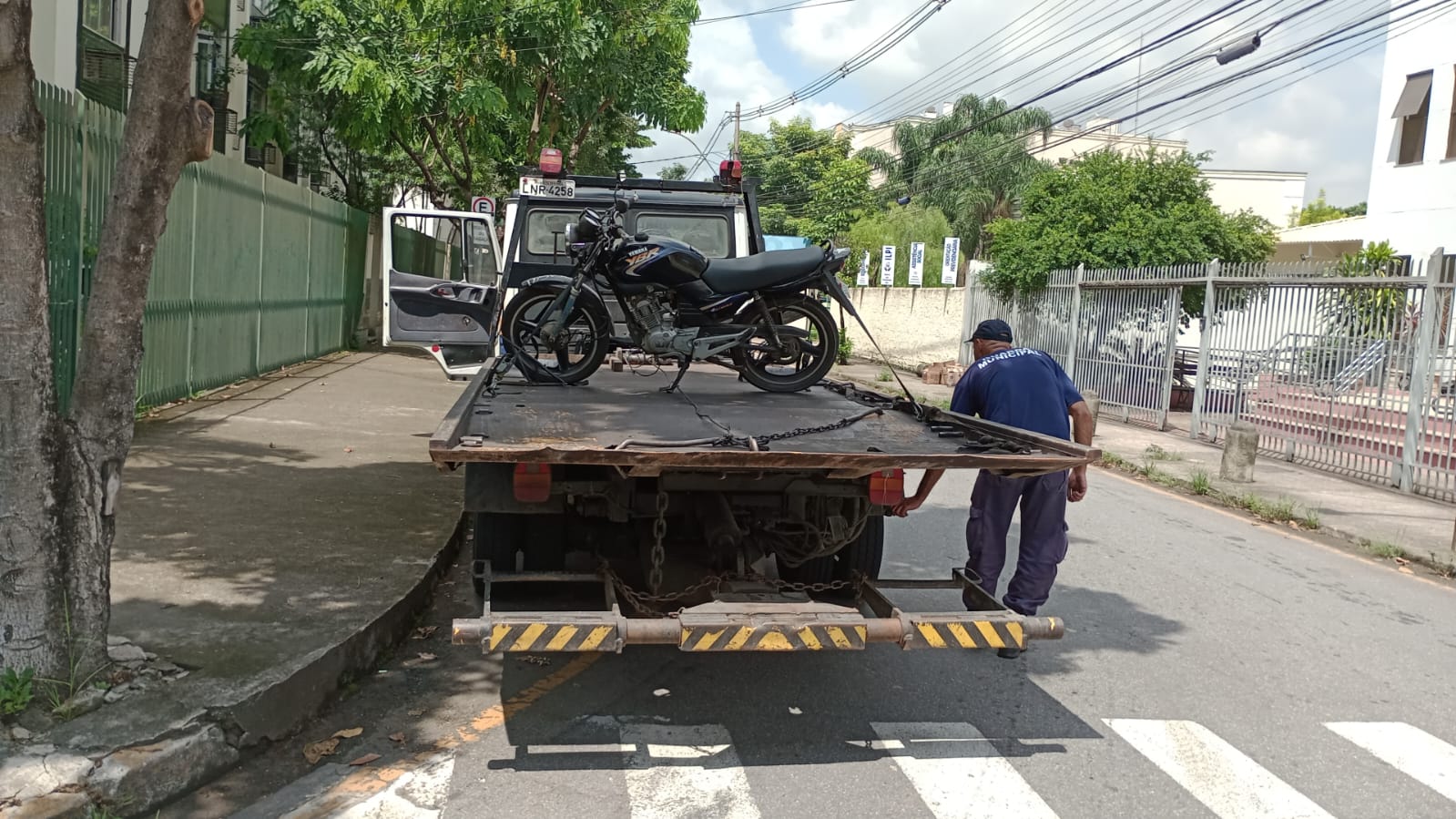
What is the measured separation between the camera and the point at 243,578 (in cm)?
570

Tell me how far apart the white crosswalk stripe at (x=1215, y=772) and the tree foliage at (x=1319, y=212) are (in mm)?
49218

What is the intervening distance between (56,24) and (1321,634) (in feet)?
49.1

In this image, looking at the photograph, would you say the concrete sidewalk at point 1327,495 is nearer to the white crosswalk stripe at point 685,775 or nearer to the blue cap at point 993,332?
the blue cap at point 993,332

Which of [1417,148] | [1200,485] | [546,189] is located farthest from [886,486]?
[1417,148]

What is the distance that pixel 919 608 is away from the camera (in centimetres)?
655

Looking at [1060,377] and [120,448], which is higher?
[1060,377]

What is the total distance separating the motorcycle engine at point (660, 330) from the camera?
686cm

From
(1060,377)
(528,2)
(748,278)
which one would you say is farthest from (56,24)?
(1060,377)

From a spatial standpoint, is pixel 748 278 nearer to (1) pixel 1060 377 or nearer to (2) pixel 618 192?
(1) pixel 1060 377

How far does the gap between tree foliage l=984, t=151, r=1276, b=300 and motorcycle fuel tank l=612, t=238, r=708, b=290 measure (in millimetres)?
15642

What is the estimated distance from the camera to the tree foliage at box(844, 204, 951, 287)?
40.3m

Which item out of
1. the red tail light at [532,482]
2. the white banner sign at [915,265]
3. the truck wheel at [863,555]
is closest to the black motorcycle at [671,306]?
the truck wheel at [863,555]

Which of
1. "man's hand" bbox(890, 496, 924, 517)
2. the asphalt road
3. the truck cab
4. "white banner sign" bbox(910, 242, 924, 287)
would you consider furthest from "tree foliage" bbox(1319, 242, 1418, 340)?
"white banner sign" bbox(910, 242, 924, 287)

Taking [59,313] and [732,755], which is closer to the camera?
[732,755]
